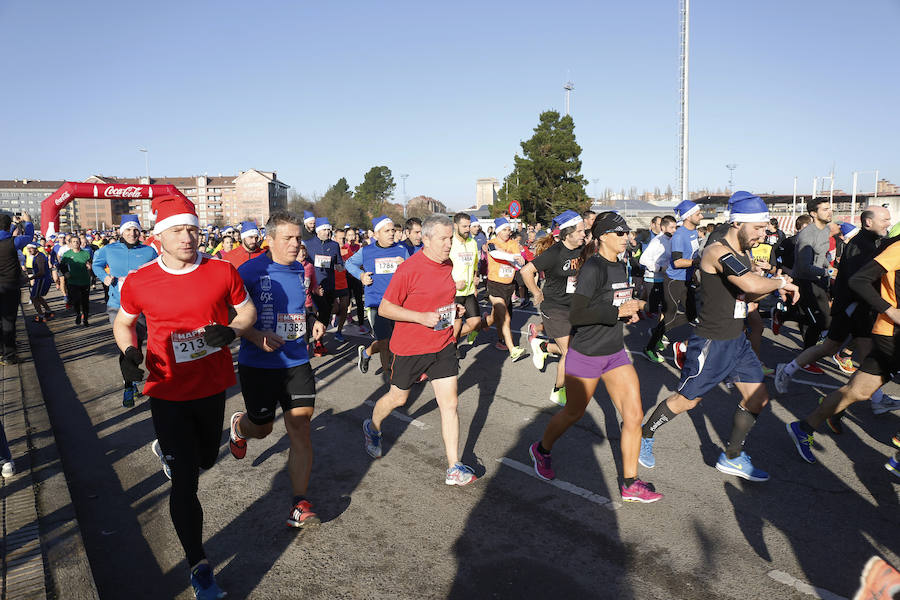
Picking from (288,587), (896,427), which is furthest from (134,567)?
(896,427)

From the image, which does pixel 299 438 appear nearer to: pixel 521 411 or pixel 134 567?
pixel 134 567

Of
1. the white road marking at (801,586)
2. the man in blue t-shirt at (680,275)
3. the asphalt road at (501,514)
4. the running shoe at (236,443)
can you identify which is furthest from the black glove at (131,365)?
the man in blue t-shirt at (680,275)

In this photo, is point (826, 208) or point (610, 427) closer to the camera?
point (610, 427)

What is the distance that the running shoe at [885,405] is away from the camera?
5.99m

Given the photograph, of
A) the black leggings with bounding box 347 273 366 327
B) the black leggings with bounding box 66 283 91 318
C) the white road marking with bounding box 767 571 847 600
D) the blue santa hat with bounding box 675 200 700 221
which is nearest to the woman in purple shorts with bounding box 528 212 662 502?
the white road marking with bounding box 767 571 847 600

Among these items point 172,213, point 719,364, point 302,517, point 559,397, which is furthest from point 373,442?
point 719,364

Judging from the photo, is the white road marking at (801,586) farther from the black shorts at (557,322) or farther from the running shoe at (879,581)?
the black shorts at (557,322)

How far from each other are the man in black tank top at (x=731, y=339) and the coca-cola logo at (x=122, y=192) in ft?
52.4

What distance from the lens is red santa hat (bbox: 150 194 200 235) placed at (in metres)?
3.18

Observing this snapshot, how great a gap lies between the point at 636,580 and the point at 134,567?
297 centimetres

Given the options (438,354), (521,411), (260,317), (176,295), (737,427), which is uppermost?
(176,295)

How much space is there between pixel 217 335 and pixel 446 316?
203 cm

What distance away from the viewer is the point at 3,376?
7859 millimetres

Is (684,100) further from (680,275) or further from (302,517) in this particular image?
(302,517)
